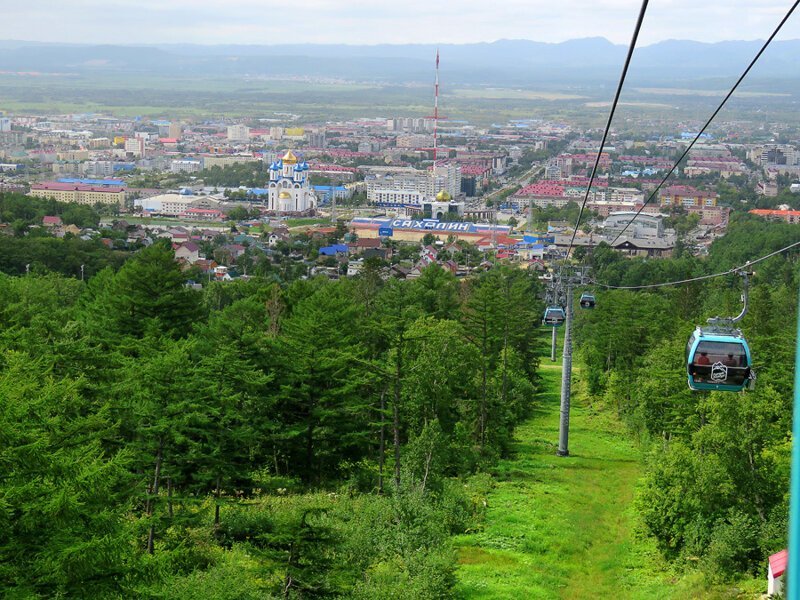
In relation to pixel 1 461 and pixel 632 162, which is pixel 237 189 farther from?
pixel 1 461

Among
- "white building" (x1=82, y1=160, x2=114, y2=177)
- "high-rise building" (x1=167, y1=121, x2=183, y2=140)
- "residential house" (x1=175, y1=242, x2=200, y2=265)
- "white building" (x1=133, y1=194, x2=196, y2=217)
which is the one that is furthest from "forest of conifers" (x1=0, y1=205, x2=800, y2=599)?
"high-rise building" (x1=167, y1=121, x2=183, y2=140)

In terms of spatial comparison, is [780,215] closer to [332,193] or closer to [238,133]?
[332,193]

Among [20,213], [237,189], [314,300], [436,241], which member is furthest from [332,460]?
[237,189]

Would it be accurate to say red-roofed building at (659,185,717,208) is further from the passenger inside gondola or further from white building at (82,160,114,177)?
the passenger inside gondola

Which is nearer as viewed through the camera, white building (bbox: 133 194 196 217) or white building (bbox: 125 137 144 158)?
white building (bbox: 133 194 196 217)

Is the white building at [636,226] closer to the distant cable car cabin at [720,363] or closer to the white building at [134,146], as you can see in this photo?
the distant cable car cabin at [720,363]

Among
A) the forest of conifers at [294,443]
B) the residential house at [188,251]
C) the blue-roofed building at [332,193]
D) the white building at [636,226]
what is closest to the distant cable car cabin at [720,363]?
the forest of conifers at [294,443]

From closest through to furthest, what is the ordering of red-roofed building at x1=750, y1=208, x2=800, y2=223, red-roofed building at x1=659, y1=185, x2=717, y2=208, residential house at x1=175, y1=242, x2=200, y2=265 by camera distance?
residential house at x1=175, y1=242, x2=200, y2=265 → red-roofed building at x1=750, y1=208, x2=800, y2=223 → red-roofed building at x1=659, y1=185, x2=717, y2=208
